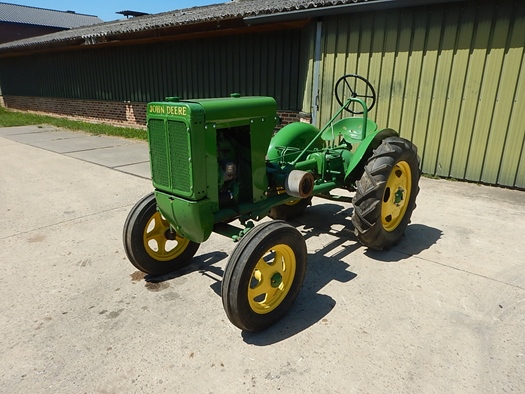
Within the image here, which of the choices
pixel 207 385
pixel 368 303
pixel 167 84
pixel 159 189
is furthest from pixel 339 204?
pixel 167 84

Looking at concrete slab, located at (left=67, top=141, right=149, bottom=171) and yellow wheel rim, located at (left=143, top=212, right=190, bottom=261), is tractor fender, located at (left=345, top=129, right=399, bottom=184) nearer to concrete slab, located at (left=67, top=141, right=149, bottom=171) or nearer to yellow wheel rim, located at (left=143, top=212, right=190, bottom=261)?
yellow wheel rim, located at (left=143, top=212, right=190, bottom=261)

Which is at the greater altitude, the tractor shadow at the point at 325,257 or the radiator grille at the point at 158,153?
the radiator grille at the point at 158,153

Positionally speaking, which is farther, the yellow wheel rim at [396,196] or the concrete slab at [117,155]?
the concrete slab at [117,155]

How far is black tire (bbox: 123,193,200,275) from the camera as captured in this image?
301cm

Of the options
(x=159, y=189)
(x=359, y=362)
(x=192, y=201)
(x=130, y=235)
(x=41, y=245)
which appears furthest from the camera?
(x=41, y=245)

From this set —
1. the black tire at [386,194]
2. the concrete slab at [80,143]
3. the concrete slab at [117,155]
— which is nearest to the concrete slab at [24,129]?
the concrete slab at [80,143]

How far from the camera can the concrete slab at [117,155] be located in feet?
25.4

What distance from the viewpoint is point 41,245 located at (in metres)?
3.88

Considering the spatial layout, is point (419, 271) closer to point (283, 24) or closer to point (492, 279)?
point (492, 279)

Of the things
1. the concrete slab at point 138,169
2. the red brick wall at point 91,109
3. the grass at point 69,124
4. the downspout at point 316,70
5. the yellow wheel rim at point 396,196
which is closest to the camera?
the yellow wheel rim at point 396,196

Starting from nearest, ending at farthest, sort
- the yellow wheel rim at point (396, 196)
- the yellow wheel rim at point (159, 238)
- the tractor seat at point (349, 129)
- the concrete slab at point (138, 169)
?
the yellow wheel rim at point (159, 238) < the yellow wheel rim at point (396, 196) < the tractor seat at point (349, 129) < the concrete slab at point (138, 169)

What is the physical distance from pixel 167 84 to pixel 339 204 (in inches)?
294

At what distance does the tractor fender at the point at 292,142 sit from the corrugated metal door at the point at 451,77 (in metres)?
2.79

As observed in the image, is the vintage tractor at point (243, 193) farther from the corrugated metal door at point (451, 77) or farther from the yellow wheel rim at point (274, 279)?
the corrugated metal door at point (451, 77)
